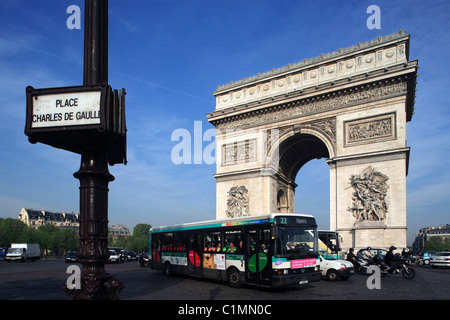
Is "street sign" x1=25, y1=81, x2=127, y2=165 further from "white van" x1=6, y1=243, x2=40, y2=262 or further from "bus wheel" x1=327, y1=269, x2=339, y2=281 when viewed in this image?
"white van" x1=6, y1=243, x2=40, y2=262

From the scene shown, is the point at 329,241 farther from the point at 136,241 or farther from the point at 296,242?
the point at 136,241

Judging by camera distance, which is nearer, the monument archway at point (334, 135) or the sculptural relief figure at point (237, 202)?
the monument archway at point (334, 135)

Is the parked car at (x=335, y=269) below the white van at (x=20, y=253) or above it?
above

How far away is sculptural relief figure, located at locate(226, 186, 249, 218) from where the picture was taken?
30703mm

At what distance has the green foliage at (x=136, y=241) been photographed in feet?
380

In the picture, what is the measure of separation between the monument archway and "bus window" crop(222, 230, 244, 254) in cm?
1381

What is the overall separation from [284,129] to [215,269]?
58.8 ft

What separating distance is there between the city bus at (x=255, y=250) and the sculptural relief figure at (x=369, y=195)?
43.5 ft

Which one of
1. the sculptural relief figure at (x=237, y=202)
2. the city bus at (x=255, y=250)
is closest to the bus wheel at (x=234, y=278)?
the city bus at (x=255, y=250)

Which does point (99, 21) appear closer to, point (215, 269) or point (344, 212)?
point (215, 269)

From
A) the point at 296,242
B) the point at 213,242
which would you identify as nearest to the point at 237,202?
the point at 213,242

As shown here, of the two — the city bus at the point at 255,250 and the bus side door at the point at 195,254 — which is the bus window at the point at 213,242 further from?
the bus side door at the point at 195,254

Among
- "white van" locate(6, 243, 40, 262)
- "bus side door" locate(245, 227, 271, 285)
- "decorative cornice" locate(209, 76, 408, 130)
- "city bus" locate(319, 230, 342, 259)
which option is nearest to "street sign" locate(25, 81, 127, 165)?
"bus side door" locate(245, 227, 271, 285)
